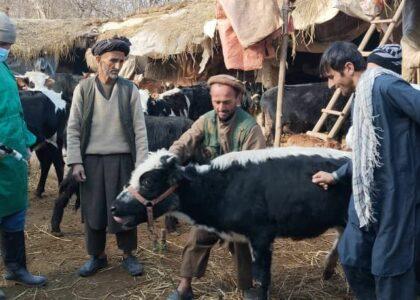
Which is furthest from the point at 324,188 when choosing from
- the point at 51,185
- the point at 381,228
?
the point at 51,185

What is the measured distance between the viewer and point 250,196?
3.81 m

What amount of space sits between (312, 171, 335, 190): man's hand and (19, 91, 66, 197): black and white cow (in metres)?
4.85

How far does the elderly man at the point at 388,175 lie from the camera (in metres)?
2.66

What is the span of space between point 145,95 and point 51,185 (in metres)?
2.20

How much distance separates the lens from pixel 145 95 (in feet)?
28.1

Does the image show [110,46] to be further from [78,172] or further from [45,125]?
[45,125]

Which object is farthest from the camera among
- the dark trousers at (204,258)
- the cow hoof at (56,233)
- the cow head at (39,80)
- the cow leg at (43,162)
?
the cow head at (39,80)

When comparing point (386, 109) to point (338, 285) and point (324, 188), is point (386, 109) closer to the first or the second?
point (324, 188)

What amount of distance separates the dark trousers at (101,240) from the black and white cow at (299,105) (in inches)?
204

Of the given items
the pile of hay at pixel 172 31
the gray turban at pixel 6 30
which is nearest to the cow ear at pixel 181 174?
the gray turban at pixel 6 30

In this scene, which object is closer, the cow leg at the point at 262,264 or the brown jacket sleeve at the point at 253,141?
the cow leg at the point at 262,264

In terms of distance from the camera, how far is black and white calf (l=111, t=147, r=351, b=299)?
3.80 meters

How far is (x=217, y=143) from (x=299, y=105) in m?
5.67

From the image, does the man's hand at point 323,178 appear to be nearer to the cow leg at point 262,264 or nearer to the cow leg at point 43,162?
the cow leg at point 262,264
